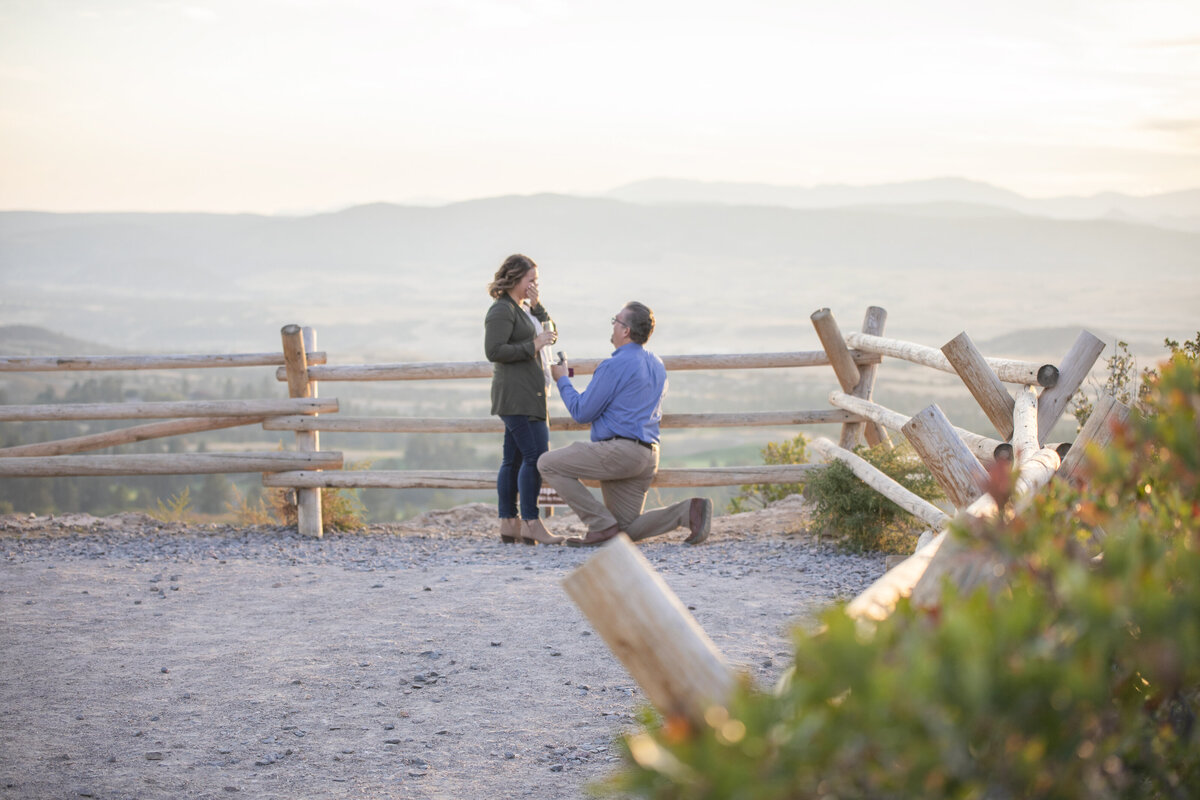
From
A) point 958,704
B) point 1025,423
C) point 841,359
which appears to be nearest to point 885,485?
point 1025,423

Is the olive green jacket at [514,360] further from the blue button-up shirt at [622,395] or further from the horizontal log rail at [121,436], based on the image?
the horizontal log rail at [121,436]

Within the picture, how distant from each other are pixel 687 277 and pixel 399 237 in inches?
769

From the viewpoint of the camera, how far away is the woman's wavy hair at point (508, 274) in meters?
6.46

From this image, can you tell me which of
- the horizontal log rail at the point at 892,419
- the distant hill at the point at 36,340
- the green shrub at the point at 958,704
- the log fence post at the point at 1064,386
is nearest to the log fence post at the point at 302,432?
the horizontal log rail at the point at 892,419

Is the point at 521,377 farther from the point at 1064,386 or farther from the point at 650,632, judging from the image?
the point at 650,632

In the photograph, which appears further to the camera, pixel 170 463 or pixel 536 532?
pixel 170 463

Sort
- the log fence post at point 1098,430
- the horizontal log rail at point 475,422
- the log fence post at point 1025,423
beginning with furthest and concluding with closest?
the horizontal log rail at point 475,422, the log fence post at point 1025,423, the log fence post at point 1098,430

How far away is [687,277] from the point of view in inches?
2424

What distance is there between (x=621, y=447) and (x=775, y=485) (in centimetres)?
264

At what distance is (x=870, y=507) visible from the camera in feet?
21.0

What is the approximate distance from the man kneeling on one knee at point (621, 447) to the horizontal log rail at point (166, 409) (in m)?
2.06

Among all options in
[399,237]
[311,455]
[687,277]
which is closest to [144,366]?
[311,455]

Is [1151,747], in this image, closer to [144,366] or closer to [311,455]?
[311,455]

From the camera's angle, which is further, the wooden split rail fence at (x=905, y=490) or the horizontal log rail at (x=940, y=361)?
the horizontal log rail at (x=940, y=361)
